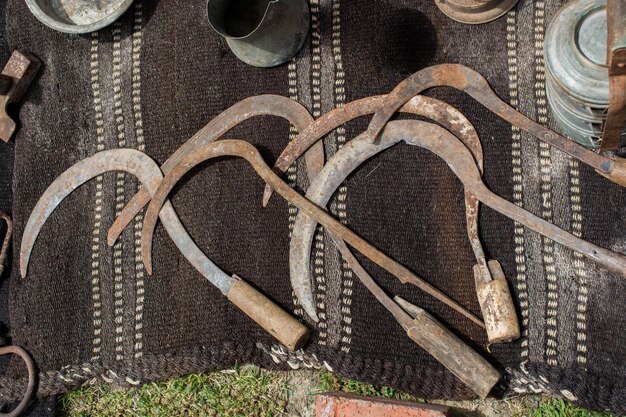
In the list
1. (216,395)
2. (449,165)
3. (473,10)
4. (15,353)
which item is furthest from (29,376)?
(473,10)

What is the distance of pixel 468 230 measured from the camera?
1510 millimetres

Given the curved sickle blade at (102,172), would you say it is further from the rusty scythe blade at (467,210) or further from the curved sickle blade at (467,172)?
the curved sickle blade at (467,172)

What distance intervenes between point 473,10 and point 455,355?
0.85 meters

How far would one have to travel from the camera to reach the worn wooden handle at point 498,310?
141 centimetres

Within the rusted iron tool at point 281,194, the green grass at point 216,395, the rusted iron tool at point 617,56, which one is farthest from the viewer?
the green grass at point 216,395

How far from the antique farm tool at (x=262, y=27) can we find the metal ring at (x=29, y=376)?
3.28ft

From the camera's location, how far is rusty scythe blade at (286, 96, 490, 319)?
1.50m

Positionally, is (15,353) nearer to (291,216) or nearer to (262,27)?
(291,216)

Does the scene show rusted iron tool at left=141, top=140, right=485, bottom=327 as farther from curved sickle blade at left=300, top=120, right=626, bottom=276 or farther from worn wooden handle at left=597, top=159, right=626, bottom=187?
worn wooden handle at left=597, top=159, right=626, bottom=187

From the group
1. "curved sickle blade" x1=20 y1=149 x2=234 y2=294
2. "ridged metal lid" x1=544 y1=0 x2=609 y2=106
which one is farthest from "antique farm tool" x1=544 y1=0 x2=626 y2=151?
"curved sickle blade" x1=20 y1=149 x2=234 y2=294

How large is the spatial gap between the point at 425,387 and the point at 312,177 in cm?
60

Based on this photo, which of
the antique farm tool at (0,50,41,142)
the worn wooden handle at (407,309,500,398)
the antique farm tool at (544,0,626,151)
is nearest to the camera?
the antique farm tool at (544,0,626,151)

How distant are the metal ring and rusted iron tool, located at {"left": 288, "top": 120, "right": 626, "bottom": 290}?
0.94m

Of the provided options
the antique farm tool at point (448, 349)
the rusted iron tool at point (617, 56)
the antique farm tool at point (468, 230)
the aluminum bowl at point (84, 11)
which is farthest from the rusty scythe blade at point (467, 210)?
the aluminum bowl at point (84, 11)
